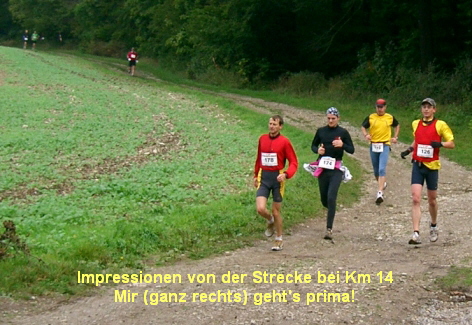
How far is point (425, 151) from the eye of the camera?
10797 mm

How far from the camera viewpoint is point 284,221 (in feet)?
41.1

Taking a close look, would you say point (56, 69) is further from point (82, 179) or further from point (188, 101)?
point (82, 179)

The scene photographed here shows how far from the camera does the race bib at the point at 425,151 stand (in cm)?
1076

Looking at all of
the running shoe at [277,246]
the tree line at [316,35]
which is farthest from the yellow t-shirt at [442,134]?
the tree line at [316,35]

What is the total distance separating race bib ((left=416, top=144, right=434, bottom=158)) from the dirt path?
1.32 meters

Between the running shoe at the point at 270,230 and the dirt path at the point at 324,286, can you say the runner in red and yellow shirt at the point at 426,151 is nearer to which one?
the dirt path at the point at 324,286

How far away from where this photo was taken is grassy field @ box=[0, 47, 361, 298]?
9961 millimetres

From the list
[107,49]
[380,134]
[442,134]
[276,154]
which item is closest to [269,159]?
[276,154]

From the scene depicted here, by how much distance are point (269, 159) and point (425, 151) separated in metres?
2.27

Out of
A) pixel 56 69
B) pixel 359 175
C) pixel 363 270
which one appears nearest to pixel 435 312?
pixel 363 270

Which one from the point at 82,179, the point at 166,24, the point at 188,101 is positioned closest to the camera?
the point at 82,179

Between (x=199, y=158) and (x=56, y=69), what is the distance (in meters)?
28.1

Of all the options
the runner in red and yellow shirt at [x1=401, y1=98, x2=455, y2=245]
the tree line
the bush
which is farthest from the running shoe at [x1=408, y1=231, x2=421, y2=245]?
the bush

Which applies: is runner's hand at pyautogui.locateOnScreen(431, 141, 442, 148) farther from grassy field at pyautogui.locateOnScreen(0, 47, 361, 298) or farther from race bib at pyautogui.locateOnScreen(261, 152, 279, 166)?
grassy field at pyautogui.locateOnScreen(0, 47, 361, 298)
